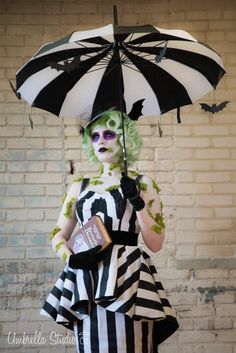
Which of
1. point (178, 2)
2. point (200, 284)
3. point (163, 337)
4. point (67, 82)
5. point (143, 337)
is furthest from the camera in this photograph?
point (178, 2)

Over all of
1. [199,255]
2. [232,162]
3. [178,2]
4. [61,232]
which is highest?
[178,2]

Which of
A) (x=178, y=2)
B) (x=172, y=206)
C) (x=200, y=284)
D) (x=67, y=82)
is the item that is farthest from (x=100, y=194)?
(x=178, y=2)

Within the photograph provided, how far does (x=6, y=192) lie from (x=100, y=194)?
1035 mm

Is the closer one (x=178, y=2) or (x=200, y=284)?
(x=200, y=284)

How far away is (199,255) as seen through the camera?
9.00 feet

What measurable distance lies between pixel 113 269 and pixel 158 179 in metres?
1.11

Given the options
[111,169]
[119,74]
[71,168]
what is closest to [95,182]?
[111,169]

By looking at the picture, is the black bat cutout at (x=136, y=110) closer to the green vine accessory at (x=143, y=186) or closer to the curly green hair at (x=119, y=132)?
the curly green hair at (x=119, y=132)

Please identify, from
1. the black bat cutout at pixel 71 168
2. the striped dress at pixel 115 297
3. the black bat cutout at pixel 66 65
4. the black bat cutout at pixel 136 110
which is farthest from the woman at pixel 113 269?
the black bat cutout at pixel 71 168

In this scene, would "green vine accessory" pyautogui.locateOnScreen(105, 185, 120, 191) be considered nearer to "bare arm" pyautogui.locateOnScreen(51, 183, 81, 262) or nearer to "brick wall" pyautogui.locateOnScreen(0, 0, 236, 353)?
"bare arm" pyautogui.locateOnScreen(51, 183, 81, 262)

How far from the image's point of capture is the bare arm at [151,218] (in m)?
1.85

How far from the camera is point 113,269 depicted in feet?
5.82

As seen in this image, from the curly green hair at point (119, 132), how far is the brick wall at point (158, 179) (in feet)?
2.42

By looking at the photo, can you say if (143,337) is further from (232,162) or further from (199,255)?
(232,162)
